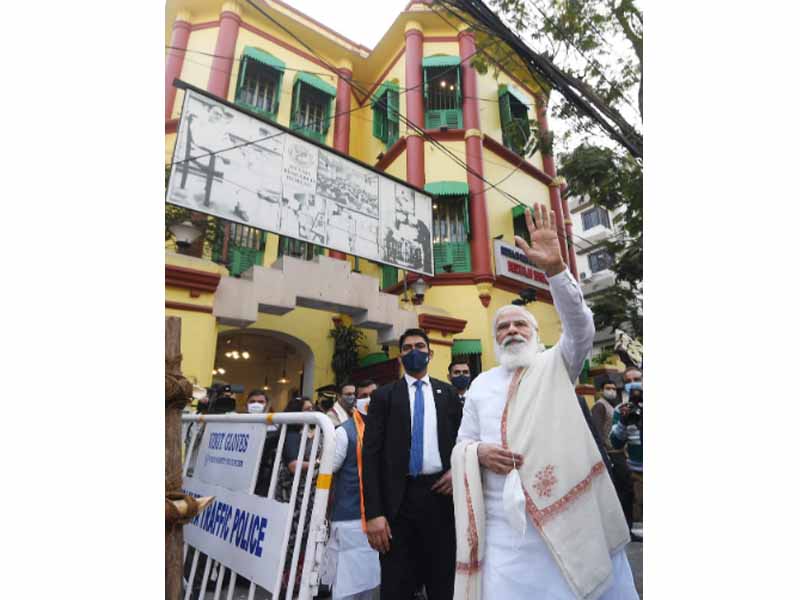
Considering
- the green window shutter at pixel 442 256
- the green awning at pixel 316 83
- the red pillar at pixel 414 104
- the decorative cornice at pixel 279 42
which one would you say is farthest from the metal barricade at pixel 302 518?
the green awning at pixel 316 83

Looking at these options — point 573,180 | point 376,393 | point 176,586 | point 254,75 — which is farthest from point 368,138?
point 176,586

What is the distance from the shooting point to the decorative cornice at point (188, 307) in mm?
4918

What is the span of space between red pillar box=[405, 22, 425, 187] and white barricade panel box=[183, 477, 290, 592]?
713 cm

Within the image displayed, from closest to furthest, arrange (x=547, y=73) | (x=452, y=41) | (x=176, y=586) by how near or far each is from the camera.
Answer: (x=176, y=586) → (x=547, y=73) → (x=452, y=41)

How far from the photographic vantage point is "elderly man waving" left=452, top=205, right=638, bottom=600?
146 centimetres

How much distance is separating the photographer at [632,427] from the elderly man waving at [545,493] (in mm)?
1817

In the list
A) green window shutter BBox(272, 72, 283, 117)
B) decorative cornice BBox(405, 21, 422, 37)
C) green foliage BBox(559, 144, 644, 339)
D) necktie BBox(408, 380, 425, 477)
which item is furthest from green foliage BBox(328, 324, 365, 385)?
decorative cornice BBox(405, 21, 422, 37)

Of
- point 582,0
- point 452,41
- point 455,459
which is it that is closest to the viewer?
point 455,459

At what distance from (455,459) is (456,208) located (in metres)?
7.25

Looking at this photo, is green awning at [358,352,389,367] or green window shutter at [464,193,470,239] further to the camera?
green window shutter at [464,193,470,239]

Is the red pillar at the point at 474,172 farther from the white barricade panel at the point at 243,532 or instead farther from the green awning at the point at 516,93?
the white barricade panel at the point at 243,532

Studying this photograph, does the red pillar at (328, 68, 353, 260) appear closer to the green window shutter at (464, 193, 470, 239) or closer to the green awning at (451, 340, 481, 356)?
the green window shutter at (464, 193, 470, 239)

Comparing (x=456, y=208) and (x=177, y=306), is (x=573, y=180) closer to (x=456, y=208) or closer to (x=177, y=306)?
(x=456, y=208)

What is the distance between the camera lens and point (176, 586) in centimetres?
134
